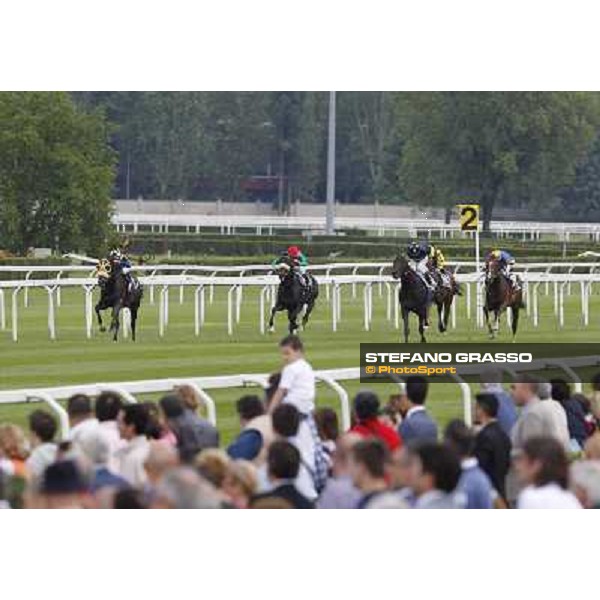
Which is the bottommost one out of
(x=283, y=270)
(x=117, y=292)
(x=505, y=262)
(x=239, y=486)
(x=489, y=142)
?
(x=117, y=292)

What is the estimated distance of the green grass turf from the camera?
2003cm

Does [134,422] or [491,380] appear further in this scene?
[491,380]

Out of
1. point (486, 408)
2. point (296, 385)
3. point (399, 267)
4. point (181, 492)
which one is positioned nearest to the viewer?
point (181, 492)

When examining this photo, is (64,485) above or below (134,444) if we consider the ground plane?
above

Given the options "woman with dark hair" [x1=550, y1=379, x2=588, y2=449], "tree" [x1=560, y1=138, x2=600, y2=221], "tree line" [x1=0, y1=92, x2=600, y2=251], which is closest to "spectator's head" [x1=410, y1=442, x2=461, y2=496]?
"woman with dark hair" [x1=550, y1=379, x2=588, y2=449]

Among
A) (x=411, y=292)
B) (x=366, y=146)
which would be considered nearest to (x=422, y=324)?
(x=411, y=292)

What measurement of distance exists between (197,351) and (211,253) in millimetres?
26291

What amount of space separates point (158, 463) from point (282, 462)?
0.51m

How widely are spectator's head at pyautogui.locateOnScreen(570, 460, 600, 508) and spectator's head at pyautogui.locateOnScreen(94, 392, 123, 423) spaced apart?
7.51 feet

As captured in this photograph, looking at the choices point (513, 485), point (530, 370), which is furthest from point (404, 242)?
point (513, 485)

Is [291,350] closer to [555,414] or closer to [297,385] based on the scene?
[297,385]

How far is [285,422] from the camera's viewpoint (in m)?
11.0

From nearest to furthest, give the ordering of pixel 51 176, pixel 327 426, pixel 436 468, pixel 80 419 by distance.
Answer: pixel 436 468, pixel 80 419, pixel 327 426, pixel 51 176

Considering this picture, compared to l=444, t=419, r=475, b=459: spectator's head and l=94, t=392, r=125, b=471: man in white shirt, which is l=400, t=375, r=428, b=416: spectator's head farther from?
l=94, t=392, r=125, b=471: man in white shirt
